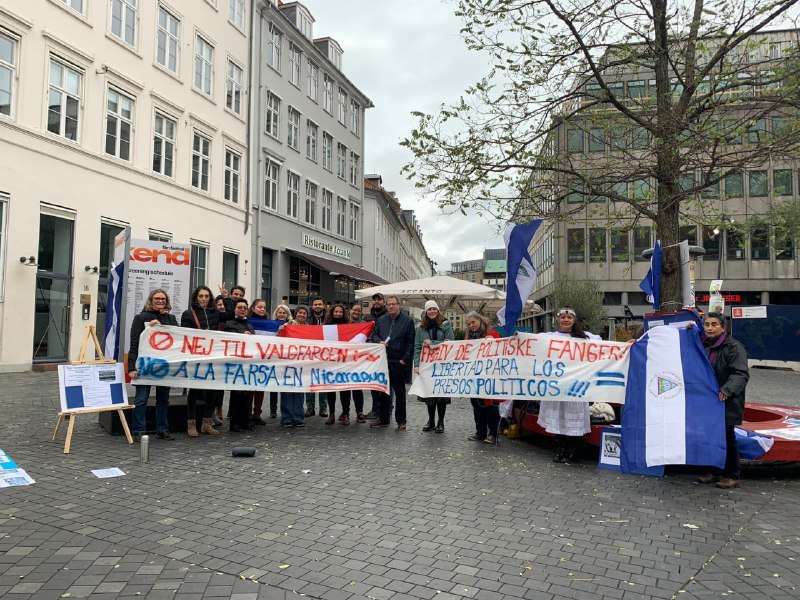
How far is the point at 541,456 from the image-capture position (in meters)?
7.79

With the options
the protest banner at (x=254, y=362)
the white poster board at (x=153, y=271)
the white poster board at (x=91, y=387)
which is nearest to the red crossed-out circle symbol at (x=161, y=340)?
the protest banner at (x=254, y=362)

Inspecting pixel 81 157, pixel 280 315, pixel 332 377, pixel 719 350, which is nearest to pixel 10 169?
pixel 81 157

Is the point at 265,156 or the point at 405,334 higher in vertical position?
the point at 265,156

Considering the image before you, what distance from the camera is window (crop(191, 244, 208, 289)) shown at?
2366cm

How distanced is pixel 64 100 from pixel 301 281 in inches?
629

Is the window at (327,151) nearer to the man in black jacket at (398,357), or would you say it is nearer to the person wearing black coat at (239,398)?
the man in black jacket at (398,357)

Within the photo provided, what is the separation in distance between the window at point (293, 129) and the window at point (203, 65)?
6.41 m

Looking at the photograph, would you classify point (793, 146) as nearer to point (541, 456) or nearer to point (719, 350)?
point (719, 350)

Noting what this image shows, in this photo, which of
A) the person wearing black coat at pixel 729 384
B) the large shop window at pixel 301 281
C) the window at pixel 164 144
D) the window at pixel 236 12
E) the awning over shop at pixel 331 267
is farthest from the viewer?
the large shop window at pixel 301 281

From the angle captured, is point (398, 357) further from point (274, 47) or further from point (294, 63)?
point (294, 63)

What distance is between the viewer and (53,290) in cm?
1711

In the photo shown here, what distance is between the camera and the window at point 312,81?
33.6 m

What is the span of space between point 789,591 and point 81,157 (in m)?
19.5

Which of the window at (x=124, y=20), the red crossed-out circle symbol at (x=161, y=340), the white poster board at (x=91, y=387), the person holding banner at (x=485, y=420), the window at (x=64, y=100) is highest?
the window at (x=124, y=20)
